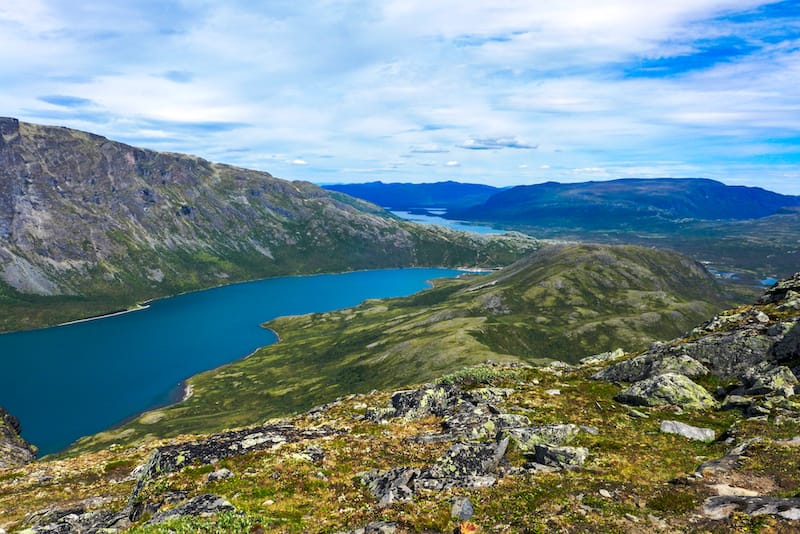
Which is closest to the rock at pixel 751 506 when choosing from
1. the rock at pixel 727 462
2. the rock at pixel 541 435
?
the rock at pixel 727 462

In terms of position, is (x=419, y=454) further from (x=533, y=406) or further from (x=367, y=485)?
(x=533, y=406)

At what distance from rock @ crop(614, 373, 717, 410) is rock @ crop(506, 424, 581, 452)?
42.0 feet

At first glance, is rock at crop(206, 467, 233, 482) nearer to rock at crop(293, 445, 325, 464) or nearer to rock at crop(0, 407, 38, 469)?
rock at crop(293, 445, 325, 464)

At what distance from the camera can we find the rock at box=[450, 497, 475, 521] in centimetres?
2386

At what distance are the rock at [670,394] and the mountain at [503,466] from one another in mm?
156

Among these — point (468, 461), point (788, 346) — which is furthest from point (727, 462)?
point (788, 346)

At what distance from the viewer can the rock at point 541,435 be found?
34.6 m

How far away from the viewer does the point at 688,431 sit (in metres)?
36.3

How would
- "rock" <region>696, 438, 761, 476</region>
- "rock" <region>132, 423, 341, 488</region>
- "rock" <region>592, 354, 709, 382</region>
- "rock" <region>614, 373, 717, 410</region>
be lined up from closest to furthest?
1. "rock" <region>696, 438, 761, 476</region>
2. "rock" <region>132, 423, 341, 488</region>
3. "rock" <region>614, 373, 717, 410</region>
4. "rock" <region>592, 354, 709, 382</region>

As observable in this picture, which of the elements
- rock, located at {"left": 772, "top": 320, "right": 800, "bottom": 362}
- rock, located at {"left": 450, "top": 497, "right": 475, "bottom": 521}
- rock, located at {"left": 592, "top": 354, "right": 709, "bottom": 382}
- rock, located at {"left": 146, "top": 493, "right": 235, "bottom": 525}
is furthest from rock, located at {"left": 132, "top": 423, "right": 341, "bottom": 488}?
rock, located at {"left": 772, "top": 320, "right": 800, "bottom": 362}

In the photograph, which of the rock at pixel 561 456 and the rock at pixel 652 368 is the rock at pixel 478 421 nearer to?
the rock at pixel 561 456

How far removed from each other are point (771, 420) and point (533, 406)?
18926mm

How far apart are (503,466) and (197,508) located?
64.7 feet

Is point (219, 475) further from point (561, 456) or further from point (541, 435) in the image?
point (541, 435)
